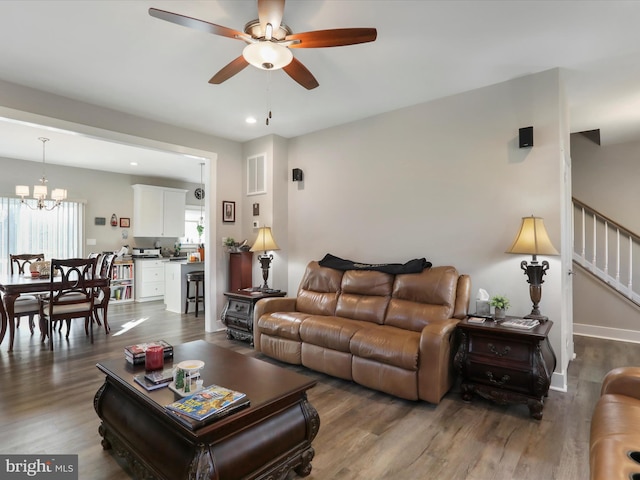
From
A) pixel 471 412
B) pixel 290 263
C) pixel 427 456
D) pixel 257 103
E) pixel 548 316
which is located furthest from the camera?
pixel 290 263

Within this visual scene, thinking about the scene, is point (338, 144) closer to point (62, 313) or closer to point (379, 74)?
point (379, 74)

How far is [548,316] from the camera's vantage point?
9.70 feet

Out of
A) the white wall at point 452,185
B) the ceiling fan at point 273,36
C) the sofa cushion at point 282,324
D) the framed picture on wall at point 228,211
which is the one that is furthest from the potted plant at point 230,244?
the ceiling fan at point 273,36

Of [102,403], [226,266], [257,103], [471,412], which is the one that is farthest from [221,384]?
[226,266]

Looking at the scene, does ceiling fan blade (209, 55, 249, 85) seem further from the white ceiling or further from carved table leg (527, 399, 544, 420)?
carved table leg (527, 399, 544, 420)

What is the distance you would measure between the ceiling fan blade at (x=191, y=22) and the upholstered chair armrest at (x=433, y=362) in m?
2.41

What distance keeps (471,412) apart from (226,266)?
12.0 feet

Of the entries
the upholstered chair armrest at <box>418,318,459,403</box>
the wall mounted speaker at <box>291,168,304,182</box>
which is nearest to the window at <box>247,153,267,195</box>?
the wall mounted speaker at <box>291,168,304,182</box>

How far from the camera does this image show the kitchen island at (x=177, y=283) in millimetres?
6168

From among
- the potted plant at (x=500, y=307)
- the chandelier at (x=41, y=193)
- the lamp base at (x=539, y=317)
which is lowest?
the lamp base at (x=539, y=317)

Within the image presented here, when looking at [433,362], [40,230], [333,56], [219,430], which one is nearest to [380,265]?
[433,362]

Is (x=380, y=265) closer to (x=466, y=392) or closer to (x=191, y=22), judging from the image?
(x=466, y=392)

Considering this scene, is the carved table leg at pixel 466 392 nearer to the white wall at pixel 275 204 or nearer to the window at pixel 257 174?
the white wall at pixel 275 204

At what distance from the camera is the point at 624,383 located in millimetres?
1793
